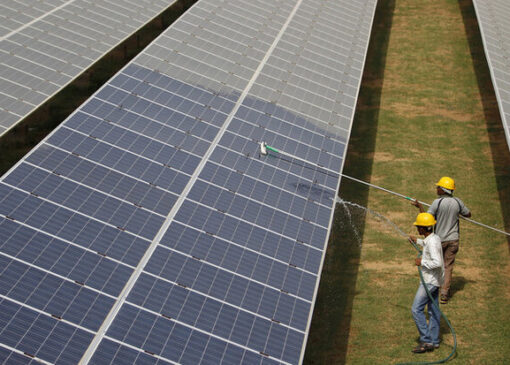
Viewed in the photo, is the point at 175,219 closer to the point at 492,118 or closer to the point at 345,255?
the point at 345,255

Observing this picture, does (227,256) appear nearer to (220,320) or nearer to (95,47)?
(220,320)

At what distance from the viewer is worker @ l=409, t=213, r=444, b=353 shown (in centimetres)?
1340

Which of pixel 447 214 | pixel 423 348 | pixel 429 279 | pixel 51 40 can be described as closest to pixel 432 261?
pixel 429 279

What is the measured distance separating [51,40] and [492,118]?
19738mm

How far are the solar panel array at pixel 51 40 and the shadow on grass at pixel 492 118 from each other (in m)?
16.6

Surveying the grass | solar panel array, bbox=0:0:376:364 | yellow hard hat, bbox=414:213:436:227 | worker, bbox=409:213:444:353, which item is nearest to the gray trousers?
the grass

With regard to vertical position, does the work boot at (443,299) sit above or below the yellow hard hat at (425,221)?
below

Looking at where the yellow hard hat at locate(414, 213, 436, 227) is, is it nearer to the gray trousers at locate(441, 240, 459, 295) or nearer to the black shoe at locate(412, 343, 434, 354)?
the gray trousers at locate(441, 240, 459, 295)

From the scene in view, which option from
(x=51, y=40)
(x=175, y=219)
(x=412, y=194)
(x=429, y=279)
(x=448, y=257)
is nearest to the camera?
(x=429, y=279)

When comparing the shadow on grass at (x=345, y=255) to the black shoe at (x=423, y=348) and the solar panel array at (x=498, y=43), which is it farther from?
the solar panel array at (x=498, y=43)

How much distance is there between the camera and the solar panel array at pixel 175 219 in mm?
11961

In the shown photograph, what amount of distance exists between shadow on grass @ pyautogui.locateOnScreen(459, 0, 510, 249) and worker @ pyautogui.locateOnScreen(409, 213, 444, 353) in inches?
243

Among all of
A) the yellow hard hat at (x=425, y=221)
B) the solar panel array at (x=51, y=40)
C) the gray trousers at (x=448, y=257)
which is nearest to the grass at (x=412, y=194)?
the gray trousers at (x=448, y=257)

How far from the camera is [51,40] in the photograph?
24.7m
